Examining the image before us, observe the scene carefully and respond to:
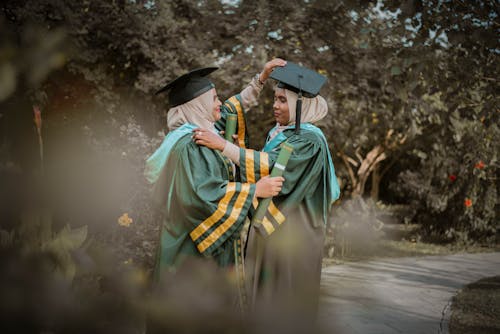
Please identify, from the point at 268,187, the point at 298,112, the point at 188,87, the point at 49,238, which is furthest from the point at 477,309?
the point at 49,238

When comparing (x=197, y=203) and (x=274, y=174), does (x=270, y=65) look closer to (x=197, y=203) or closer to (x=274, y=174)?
(x=274, y=174)

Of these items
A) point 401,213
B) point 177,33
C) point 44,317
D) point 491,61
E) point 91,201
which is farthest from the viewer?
point 401,213

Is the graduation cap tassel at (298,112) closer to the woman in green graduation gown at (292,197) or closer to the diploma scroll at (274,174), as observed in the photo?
the woman in green graduation gown at (292,197)

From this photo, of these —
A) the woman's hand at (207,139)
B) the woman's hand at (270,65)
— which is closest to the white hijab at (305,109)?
the woman's hand at (270,65)

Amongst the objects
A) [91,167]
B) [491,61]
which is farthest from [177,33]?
[91,167]

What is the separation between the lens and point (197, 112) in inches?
120

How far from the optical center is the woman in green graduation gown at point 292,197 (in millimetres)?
2939

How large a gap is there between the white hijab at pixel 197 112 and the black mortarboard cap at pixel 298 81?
0.43m

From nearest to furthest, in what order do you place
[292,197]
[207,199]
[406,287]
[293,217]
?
1. [207,199]
2. [292,197]
3. [293,217]
4. [406,287]

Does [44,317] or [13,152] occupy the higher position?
[13,152]

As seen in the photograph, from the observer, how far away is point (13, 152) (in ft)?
2.71

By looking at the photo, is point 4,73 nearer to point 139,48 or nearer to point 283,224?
point 283,224

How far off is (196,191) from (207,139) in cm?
29

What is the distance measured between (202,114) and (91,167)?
2.08m
